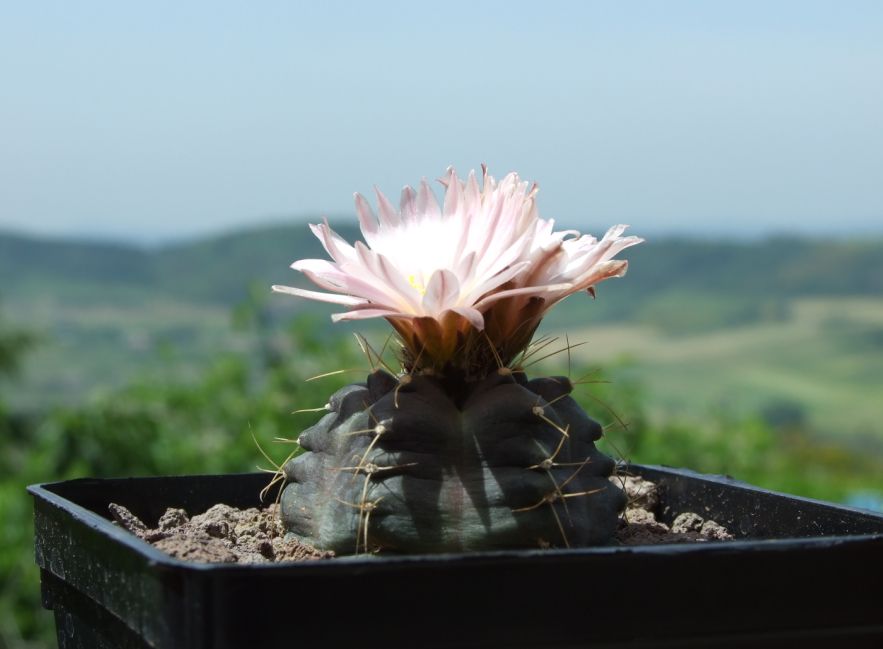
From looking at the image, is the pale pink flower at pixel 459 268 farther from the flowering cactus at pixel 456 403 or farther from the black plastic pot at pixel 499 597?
the black plastic pot at pixel 499 597

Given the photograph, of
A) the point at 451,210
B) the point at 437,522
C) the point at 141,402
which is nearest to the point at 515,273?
the point at 451,210

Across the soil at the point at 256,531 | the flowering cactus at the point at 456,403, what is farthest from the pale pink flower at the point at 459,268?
the soil at the point at 256,531

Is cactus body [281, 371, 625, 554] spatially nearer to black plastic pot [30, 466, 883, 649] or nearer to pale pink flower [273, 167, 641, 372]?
pale pink flower [273, 167, 641, 372]

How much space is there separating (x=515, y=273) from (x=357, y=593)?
409mm

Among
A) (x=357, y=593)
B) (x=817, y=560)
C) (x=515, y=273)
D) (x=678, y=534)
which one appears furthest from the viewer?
(x=678, y=534)

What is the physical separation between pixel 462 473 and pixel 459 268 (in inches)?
8.5

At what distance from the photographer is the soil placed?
122 centimetres

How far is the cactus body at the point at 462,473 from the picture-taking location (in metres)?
1.21

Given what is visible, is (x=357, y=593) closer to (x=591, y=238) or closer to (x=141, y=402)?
(x=591, y=238)

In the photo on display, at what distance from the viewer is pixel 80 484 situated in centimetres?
155

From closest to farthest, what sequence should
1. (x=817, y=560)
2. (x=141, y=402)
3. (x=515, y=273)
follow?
(x=817, y=560) → (x=515, y=273) → (x=141, y=402)

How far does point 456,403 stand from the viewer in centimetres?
131

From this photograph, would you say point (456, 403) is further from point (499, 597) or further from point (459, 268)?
point (499, 597)

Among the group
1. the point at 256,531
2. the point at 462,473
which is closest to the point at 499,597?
the point at 462,473
